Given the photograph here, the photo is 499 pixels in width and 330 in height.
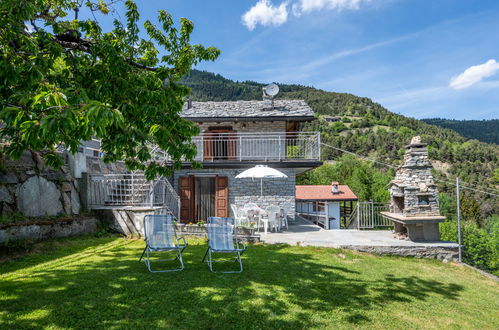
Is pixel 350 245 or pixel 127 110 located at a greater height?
pixel 127 110

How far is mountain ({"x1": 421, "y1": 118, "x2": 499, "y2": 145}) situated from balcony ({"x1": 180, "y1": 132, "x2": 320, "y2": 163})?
7851 centimetres

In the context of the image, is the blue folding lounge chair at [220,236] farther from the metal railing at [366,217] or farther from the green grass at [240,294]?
the metal railing at [366,217]

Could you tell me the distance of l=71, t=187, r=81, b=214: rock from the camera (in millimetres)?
8281

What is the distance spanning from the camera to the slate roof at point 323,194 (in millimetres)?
22413

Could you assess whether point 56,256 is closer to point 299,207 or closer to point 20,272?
point 20,272

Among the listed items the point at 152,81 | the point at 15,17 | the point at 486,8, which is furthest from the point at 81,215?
the point at 486,8

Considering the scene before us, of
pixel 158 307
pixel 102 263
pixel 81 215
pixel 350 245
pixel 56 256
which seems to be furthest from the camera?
pixel 81 215

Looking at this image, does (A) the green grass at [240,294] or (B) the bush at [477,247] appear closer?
(A) the green grass at [240,294]

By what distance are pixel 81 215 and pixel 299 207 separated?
61.4 feet

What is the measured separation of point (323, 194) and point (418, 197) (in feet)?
51.1

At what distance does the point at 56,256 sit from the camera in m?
5.87

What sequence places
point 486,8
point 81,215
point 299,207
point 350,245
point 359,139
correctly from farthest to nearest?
point 359,139, point 299,207, point 486,8, point 81,215, point 350,245

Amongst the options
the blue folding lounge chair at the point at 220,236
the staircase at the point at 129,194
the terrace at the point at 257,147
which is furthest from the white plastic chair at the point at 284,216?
the staircase at the point at 129,194

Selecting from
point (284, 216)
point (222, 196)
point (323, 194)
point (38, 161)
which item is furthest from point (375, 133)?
point (38, 161)
